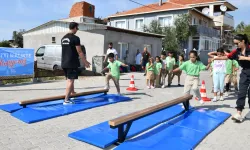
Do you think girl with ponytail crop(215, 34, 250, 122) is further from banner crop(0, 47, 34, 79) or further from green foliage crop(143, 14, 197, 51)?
green foliage crop(143, 14, 197, 51)

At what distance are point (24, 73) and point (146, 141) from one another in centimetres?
865

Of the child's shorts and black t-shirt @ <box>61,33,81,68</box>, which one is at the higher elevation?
black t-shirt @ <box>61,33,81,68</box>

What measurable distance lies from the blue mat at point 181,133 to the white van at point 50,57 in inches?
412

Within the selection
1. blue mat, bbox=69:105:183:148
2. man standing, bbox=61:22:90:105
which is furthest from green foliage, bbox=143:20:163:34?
blue mat, bbox=69:105:183:148

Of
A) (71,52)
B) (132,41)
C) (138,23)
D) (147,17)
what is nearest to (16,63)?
(71,52)

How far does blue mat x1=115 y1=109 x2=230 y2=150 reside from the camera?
3908 millimetres

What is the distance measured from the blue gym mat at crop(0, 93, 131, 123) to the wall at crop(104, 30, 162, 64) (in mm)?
10716

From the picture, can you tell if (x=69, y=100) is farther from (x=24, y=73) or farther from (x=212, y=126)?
(x=24, y=73)

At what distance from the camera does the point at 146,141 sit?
4098 millimetres

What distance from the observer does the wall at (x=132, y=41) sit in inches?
717

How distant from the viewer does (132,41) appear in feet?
68.1

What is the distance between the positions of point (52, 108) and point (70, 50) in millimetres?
1615

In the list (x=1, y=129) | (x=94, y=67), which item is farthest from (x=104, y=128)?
(x=94, y=67)

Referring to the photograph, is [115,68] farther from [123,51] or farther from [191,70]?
[123,51]
